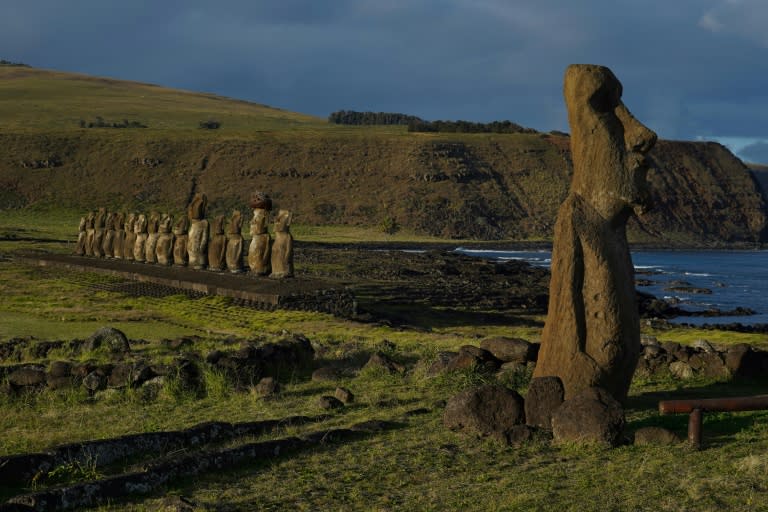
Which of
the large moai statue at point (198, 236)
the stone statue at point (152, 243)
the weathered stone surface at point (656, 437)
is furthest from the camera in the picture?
the stone statue at point (152, 243)

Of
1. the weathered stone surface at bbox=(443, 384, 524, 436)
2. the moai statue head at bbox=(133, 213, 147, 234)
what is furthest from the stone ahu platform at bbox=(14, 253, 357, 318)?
the weathered stone surface at bbox=(443, 384, 524, 436)

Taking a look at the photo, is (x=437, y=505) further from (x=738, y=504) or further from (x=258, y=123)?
(x=258, y=123)

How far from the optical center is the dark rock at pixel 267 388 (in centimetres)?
1309

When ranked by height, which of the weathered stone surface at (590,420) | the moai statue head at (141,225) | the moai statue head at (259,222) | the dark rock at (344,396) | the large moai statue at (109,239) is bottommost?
the dark rock at (344,396)

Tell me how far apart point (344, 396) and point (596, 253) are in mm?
3700

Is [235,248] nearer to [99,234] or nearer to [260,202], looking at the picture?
[260,202]

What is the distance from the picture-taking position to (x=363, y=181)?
11369 centimetres

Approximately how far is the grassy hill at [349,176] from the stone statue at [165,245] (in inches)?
2459

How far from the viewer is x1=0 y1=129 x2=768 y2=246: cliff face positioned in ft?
340

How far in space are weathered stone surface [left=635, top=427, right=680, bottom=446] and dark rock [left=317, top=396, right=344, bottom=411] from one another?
3918mm

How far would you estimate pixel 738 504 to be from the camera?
24.8ft

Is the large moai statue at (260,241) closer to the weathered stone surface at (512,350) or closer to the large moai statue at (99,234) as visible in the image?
the large moai statue at (99,234)

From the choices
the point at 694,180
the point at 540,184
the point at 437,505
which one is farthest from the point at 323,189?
the point at 437,505

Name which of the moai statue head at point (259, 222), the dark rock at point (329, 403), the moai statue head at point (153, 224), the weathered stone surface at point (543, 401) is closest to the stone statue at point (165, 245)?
the moai statue head at point (153, 224)
